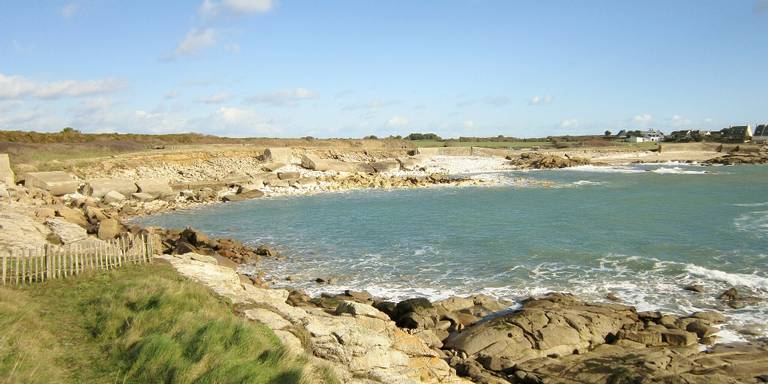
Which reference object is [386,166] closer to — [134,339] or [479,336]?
[479,336]

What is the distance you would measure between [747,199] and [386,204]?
2198 centimetres

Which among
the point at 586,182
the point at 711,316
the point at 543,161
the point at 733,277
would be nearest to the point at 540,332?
the point at 711,316

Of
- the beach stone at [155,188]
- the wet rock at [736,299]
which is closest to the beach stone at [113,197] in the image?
the beach stone at [155,188]

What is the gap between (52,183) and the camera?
31.1m

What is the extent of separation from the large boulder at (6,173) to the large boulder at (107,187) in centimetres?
376

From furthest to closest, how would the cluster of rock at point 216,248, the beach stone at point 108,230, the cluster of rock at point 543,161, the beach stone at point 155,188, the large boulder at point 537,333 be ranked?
the cluster of rock at point 543,161 → the beach stone at point 155,188 → the beach stone at point 108,230 → the cluster of rock at point 216,248 → the large boulder at point 537,333

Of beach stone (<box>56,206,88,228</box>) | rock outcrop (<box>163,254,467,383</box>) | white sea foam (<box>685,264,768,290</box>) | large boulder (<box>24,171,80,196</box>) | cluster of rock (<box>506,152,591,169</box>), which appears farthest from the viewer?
cluster of rock (<box>506,152,591,169</box>)

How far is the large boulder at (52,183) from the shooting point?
3086 centimetres

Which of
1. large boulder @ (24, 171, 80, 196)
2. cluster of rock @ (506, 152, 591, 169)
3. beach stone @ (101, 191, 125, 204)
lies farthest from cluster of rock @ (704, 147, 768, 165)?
large boulder @ (24, 171, 80, 196)

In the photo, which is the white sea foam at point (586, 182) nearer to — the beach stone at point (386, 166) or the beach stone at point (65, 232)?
the beach stone at point (386, 166)

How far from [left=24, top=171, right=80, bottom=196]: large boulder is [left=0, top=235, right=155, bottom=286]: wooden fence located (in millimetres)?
21928

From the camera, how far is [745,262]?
17.0m

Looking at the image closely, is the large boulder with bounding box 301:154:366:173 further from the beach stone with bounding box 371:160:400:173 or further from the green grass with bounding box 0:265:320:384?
the green grass with bounding box 0:265:320:384

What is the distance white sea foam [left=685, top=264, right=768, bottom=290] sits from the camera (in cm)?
1465
